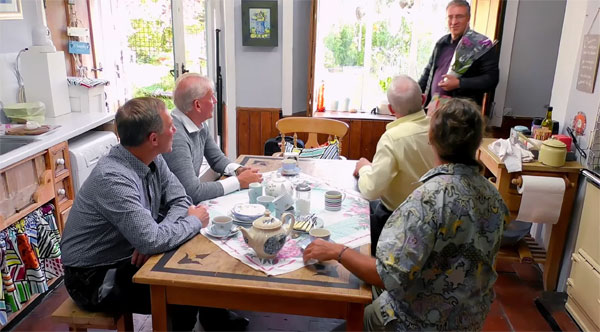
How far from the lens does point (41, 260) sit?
245 centimetres

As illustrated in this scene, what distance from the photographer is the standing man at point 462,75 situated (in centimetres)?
332

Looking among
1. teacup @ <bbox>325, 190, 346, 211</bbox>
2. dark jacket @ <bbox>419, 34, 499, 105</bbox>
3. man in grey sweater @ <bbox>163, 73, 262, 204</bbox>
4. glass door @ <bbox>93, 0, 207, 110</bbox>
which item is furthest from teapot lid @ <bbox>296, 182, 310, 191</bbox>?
A: glass door @ <bbox>93, 0, 207, 110</bbox>

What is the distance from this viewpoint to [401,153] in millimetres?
2062

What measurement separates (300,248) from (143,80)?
419 cm

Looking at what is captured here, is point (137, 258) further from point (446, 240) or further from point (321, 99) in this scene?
point (321, 99)

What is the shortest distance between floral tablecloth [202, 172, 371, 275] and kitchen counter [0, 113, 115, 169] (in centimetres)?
102

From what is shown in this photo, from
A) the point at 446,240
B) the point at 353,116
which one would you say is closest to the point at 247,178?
the point at 446,240

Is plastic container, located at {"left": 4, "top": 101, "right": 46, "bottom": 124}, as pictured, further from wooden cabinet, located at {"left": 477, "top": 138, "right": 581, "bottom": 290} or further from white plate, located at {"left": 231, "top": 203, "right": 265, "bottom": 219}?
wooden cabinet, located at {"left": 477, "top": 138, "right": 581, "bottom": 290}

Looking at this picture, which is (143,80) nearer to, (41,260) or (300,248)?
(41,260)

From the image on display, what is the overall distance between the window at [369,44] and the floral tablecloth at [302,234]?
7.41ft

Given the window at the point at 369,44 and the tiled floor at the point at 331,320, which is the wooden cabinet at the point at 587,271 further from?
the window at the point at 369,44

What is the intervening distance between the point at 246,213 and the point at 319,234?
0.32 m

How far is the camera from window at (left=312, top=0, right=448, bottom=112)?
14.1 feet

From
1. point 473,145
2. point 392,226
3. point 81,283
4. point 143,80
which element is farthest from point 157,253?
point 143,80
